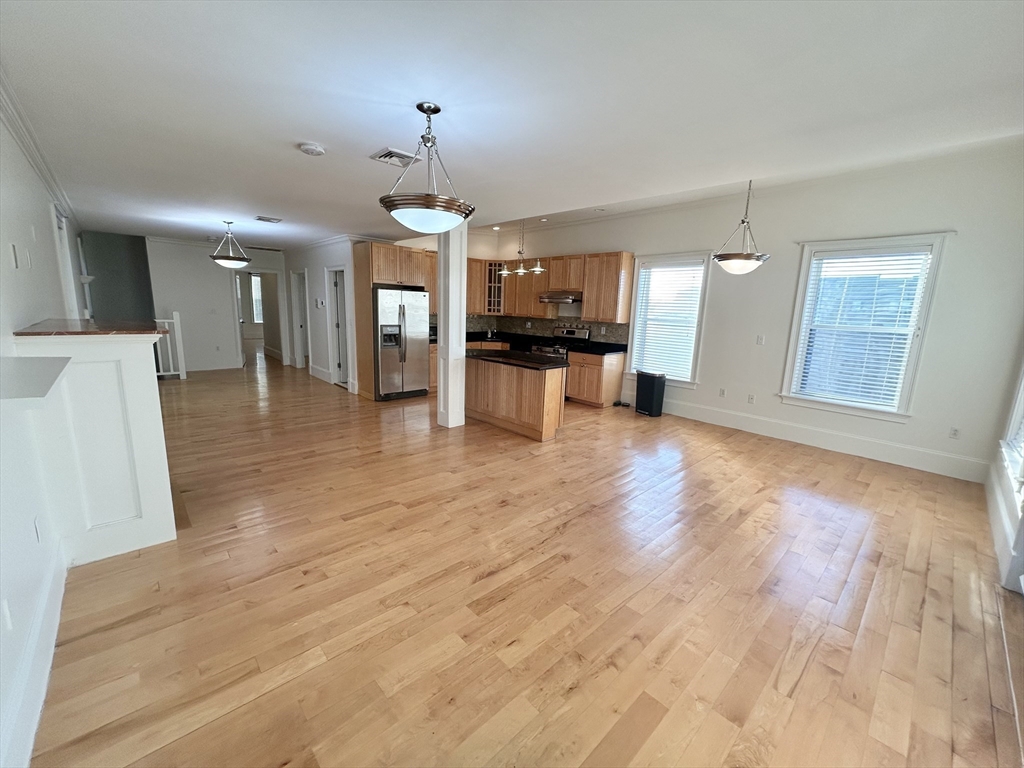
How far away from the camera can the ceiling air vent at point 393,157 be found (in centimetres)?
278

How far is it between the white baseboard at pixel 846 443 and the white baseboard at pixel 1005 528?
384 millimetres

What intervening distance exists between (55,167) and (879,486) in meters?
7.73

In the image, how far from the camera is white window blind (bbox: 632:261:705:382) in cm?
582

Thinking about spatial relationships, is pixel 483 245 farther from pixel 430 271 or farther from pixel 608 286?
pixel 608 286

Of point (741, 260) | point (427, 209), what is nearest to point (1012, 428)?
point (741, 260)

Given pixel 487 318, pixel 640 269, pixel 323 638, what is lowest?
pixel 323 638

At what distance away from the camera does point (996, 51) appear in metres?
1.67

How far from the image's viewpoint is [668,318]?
6.10 meters

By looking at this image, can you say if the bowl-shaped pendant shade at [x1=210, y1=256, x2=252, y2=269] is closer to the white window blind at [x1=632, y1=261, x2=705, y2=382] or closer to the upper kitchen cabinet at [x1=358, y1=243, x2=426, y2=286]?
the upper kitchen cabinet at [x1=358, y1=243, x2=426, y2=286]

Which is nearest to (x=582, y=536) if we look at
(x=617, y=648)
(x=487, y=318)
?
(x=617, y=648)

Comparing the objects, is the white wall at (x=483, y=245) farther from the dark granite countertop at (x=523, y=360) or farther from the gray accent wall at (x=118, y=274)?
the gray accent wall at (x=118, y=274)

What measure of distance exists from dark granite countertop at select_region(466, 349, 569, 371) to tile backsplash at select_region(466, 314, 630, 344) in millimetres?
2133

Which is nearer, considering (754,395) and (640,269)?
(754,395)

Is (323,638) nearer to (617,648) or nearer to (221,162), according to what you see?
(617,648)
